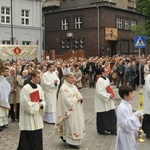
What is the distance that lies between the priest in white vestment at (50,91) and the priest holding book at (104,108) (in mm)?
2258

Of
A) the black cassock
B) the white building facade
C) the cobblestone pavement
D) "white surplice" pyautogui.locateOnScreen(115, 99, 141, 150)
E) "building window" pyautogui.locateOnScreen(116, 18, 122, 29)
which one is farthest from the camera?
"building window" pyautogui.locateOnScreen(116, 18, 122, 29)

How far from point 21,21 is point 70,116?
31.9 metres

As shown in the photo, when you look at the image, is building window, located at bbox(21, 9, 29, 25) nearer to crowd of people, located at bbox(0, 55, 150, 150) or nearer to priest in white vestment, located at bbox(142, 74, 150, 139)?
crowd of people, located at bbox(0, 55, 150, 150)

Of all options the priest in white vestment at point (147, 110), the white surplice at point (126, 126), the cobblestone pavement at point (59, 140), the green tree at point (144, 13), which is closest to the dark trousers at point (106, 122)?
the cobblestone pavement at point (59, 140)

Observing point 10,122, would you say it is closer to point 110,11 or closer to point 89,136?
point 89,136

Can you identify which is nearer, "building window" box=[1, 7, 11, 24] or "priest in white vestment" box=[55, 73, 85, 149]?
"priest in white vestment" box=[55, 73, 85, 149]

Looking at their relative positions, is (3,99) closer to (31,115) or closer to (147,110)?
(31,115)

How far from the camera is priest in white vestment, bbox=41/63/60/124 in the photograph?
38.9ft

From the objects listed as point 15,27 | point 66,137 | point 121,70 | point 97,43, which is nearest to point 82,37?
point 97,43

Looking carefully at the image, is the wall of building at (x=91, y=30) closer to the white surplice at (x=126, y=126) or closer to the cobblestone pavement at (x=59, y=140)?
the cobblestone pavement at (x=59, y=140)

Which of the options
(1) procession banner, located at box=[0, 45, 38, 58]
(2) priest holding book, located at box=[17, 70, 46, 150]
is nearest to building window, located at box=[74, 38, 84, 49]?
(1) procession banner, located at box=[0, 45, 38, 58]

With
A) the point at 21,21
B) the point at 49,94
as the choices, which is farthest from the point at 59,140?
the point at 21,21

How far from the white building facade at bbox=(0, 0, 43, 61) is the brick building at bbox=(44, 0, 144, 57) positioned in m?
5.54

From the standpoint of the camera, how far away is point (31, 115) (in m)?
7.32
